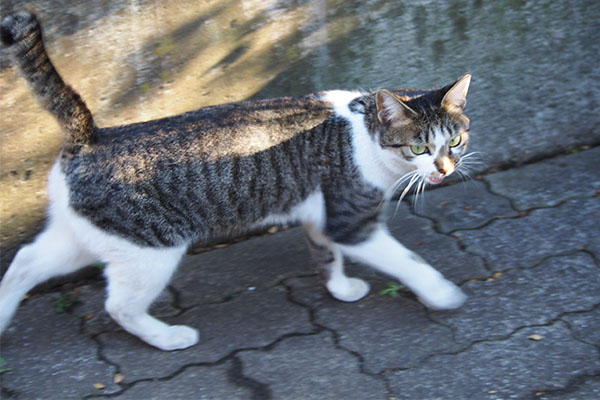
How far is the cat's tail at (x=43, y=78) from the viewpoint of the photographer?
2.14 metres

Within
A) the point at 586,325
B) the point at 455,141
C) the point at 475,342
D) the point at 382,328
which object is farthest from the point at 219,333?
the point at 586,325

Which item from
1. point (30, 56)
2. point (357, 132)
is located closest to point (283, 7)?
point (357, 132)

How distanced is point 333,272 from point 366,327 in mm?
308

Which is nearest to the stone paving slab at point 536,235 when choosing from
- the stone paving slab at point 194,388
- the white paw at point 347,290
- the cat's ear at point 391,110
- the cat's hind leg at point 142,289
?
the white paw at point 347,290

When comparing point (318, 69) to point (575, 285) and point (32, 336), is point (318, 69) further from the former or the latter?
point (32, 336)

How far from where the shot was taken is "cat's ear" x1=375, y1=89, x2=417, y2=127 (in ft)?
7.77

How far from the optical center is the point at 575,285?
8.68ft

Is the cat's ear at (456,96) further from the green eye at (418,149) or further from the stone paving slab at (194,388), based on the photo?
the stone paving slab at (194,388)

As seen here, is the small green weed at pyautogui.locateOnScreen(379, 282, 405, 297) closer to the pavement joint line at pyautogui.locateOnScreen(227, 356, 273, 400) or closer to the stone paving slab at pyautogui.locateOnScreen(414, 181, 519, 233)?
the stone paving slab at pyautogui.locateOnScreen(414, 181, 519, 233)

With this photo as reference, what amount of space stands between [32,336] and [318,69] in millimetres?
1931

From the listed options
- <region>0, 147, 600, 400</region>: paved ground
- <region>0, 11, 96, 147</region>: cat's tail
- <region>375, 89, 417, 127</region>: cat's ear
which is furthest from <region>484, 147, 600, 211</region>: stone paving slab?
<region>0, 11, 96, 147</region>: cat's tail

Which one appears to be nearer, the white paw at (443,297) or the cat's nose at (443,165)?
the cat's nose at (443,165)

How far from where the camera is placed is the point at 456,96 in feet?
8.03

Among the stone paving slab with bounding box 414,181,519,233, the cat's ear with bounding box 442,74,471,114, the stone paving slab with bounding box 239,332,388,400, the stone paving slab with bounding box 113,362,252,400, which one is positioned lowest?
the stone paving slab with bounding box 414,181,519,233
